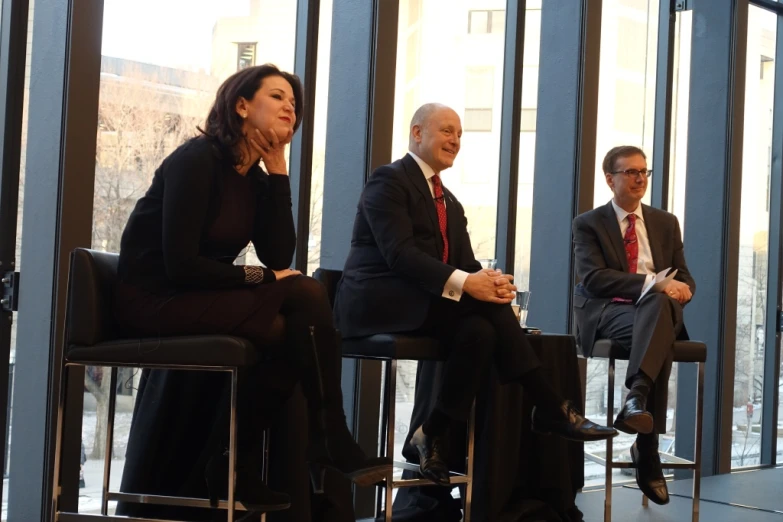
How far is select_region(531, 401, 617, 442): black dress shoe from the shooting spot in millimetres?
3012

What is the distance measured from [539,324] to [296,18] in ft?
6.22

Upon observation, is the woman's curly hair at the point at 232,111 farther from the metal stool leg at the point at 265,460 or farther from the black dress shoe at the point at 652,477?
the black dress shoe at the point at 652,477

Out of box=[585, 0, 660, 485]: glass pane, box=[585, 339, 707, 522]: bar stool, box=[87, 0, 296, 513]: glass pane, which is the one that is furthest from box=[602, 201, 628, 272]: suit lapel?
box=[87, 0, 296, 513]: glass pane

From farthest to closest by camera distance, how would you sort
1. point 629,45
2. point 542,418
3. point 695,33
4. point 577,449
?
point 695,33
point 629,45
point 577,449
point 542,418

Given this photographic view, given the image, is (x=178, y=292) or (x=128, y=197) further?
(x=128, y=197)

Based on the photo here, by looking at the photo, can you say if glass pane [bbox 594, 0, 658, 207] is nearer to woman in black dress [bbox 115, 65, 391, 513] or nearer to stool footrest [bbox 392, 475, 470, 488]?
stool footrest [bbox 392, 475, 470, 488]

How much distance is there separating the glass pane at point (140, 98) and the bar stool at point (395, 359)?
Answer: 0.83 meters

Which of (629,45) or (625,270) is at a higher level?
(629,45)

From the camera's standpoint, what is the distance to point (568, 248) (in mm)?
4836

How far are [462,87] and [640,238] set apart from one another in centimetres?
109

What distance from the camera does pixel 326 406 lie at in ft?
8.26

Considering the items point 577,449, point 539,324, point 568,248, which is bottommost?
point 577,449

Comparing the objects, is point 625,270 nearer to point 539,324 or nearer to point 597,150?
point 539,324

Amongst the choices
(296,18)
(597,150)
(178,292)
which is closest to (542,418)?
(178,292)
